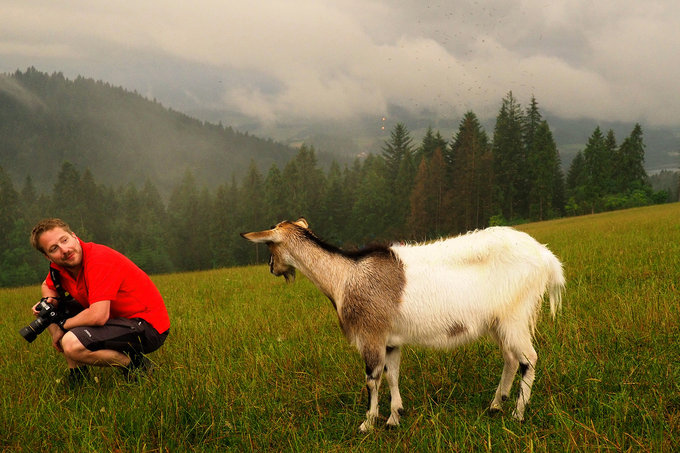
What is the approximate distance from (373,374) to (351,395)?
29.4 inches

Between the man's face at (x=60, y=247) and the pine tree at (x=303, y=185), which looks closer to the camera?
the man's face at (x=60, y=247)

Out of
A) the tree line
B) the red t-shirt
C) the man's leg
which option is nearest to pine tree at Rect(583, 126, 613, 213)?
the tree line

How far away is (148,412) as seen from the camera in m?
3.66

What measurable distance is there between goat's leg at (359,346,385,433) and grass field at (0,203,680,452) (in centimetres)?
12

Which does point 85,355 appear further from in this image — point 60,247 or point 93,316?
point 60,247

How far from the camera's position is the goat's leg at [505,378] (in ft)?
12.1

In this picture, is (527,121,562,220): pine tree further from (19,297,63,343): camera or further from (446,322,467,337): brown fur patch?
(19,297,63,343): camera

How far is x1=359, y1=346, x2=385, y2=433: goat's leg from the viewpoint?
11.7 ft

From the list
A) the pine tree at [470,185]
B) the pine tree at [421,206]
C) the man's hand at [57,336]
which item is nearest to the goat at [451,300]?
the man's hand at [57,336]

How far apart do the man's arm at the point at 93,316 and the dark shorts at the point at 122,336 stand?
97mm

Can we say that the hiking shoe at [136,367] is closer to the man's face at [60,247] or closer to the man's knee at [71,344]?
the man's knee at [71,344]

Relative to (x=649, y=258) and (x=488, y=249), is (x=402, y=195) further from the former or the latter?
(x=488, y=249)

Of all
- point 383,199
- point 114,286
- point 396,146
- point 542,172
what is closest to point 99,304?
point 114,286

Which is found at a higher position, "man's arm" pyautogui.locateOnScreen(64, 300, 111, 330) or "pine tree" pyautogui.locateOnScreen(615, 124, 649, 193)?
"pine tree" pyautogui.locateOnScreen(615, 124, 649, 193)
